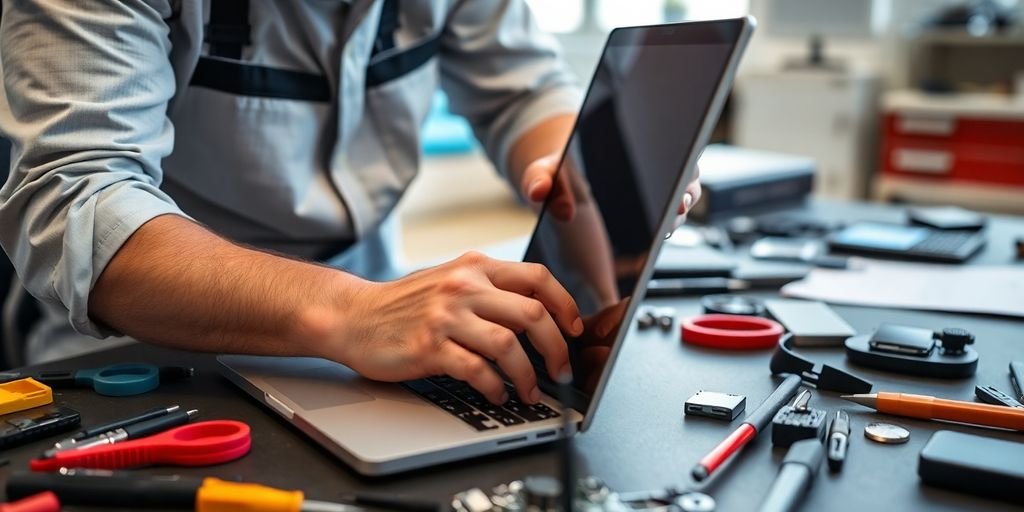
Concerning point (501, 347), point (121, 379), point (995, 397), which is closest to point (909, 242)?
point (995, 397)

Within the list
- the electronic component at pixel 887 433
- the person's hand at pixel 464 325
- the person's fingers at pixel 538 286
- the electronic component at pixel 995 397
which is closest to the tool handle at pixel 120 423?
the person's hand at pixel 464 325

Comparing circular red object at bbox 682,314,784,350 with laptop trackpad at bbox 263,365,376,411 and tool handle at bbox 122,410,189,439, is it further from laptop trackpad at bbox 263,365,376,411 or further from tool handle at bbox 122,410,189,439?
tool handle at bbox 122,410,189,439

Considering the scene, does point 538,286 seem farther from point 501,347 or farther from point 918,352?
point 918,352

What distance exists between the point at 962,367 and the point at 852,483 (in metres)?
0.24

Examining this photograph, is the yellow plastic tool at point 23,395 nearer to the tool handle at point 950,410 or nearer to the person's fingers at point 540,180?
the person's fingers at point 540,180

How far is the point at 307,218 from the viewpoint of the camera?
1.08m

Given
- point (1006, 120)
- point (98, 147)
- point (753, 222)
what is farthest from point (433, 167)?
point (98, 147)

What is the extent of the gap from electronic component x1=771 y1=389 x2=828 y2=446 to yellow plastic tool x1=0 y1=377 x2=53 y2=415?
50 centimetres

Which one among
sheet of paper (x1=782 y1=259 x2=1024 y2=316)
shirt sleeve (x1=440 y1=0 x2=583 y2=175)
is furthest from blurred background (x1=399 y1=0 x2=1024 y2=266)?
sheet of paper (x1=782 y1=259 x2=1024 y2=316)

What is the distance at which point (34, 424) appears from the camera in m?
0.64

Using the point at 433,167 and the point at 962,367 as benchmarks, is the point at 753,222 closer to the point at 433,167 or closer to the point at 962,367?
the point at 962,367

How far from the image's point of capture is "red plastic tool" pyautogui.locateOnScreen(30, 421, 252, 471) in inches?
22.7

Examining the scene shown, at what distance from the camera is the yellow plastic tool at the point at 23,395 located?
2.22ft

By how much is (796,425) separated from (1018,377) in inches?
9.5
